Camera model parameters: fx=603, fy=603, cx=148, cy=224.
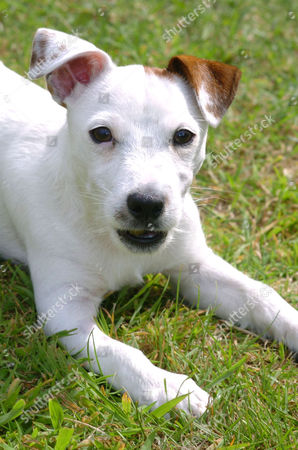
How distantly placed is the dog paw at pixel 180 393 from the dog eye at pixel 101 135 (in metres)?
1.36

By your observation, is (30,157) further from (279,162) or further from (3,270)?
(279,162)

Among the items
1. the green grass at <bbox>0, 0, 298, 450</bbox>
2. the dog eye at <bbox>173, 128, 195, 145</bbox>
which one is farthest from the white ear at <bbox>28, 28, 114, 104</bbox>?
the green grass at <bbox>0, 0, 298, 450</bbox>

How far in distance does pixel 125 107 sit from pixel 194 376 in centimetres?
164

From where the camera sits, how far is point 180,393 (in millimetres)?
→ 3322

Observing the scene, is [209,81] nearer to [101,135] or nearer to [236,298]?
[101,135]

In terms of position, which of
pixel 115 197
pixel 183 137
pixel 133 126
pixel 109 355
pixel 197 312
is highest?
pixel 133 126

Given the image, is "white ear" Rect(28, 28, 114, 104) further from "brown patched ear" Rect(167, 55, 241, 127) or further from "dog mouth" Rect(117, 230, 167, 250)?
"dog mouth" Rect(117, 230, 167, 250)

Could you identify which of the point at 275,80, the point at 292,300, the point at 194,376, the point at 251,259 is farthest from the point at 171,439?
the point at 275,80

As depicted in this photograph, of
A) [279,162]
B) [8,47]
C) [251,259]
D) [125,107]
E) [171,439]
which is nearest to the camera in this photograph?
[171,439]

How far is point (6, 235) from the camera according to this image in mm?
4523

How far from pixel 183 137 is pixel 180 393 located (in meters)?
1.47

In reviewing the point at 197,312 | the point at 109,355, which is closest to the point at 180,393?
the point at 109,355

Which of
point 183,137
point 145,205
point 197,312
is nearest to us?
point 145,205

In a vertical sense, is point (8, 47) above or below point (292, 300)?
above
